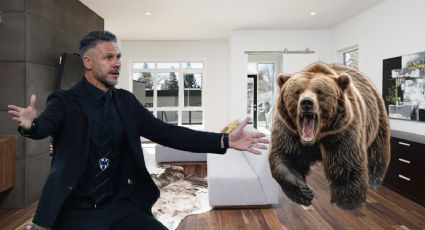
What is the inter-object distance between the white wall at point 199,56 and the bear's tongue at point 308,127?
7.10 meters

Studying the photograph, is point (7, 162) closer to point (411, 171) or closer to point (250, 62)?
point (250, 62)

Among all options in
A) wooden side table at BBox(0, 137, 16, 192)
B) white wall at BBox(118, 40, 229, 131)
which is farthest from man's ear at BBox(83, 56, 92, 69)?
white wall at BBox(118, 40, 229, 131)

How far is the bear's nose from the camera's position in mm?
1307

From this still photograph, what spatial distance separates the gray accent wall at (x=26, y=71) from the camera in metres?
3.38

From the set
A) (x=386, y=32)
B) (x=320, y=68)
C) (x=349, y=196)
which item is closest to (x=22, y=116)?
(x=320, y=68)

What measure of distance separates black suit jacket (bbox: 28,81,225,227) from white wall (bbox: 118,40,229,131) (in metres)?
6.87

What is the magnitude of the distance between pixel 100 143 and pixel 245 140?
28.0 inches

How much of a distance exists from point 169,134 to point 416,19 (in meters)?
2.97

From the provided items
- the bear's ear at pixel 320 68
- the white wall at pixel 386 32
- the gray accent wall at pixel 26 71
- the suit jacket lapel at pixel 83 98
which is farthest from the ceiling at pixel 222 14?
the suit jacket lapel at pixel 83 98

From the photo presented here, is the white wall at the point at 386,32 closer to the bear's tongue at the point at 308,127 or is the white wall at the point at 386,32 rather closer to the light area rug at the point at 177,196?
the bear's tongue at the point at 308,127

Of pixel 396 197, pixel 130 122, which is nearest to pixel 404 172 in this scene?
pixel 396 197

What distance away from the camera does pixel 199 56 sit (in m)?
8.52

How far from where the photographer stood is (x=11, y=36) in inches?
133

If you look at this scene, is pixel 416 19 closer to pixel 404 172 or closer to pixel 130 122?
pixel 404 172
